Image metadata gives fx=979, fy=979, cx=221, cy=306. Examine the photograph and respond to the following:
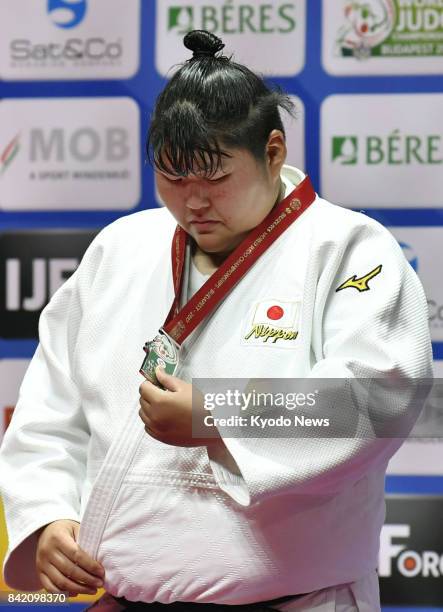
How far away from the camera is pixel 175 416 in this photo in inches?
45.0

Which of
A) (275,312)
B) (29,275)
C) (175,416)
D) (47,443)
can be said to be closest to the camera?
(175,416)

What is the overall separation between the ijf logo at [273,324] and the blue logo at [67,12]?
1192 millimetres

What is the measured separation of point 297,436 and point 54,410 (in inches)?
15.5

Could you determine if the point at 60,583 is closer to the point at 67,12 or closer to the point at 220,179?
the point at 220,179

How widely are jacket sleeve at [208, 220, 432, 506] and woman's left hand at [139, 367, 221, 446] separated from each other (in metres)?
0.04

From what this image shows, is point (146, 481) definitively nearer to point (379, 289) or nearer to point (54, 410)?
point (54, 410)

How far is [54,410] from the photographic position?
54.2 inches

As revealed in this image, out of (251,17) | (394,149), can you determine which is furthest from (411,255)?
(251,17)

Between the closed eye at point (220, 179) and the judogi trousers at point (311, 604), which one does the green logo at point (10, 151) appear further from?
the judogi trousers at point (311, 604)

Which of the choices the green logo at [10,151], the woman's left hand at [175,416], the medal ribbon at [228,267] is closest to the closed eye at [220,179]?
the medal ribbon at [228,267]

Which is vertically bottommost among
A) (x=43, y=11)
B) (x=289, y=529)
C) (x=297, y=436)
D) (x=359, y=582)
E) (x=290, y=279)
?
(x=359, y=582)

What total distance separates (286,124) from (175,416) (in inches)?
44.7

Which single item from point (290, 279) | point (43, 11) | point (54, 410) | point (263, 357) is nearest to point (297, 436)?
point (263, 357)

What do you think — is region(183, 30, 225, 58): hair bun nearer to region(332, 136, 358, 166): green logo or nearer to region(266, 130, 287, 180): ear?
region(266, 130, 287, 180): ear
